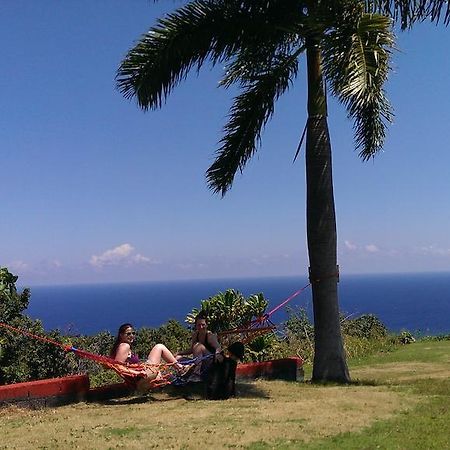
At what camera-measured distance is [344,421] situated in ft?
20.6

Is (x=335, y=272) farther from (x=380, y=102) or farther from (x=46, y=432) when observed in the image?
(x=46, y=432)

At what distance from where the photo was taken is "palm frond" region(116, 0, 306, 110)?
9359mm

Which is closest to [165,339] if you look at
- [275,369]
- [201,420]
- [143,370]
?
[275,369]

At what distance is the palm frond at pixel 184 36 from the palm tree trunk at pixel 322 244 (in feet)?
3.16

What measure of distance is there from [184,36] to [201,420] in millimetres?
5597

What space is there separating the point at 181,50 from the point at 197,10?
0.65 m

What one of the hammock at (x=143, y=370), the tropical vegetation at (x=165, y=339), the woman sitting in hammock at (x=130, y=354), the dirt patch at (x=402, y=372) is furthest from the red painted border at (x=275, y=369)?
the tropical vegetation at (x=165, y=339)

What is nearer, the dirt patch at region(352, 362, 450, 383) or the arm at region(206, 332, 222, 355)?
the arm at region(206, 332, 222, 355)

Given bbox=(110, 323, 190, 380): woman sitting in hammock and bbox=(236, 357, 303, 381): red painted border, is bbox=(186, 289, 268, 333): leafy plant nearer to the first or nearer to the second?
bbox=(236, 357, 303, 381): red painted border

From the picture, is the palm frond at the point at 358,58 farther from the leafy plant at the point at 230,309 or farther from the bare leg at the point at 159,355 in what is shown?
the leafy plant at the point at 230,309

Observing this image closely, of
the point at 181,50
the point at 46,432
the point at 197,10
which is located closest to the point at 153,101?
the point at 181,50

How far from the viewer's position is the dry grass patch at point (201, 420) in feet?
18.8

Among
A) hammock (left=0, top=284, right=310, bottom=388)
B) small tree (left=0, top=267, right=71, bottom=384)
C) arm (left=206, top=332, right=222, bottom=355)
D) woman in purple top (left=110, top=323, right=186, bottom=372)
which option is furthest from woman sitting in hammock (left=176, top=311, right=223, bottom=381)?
small tree (left=0, top=267, right=71, bottom=384)

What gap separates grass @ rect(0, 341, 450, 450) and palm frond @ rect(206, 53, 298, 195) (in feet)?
12.2
